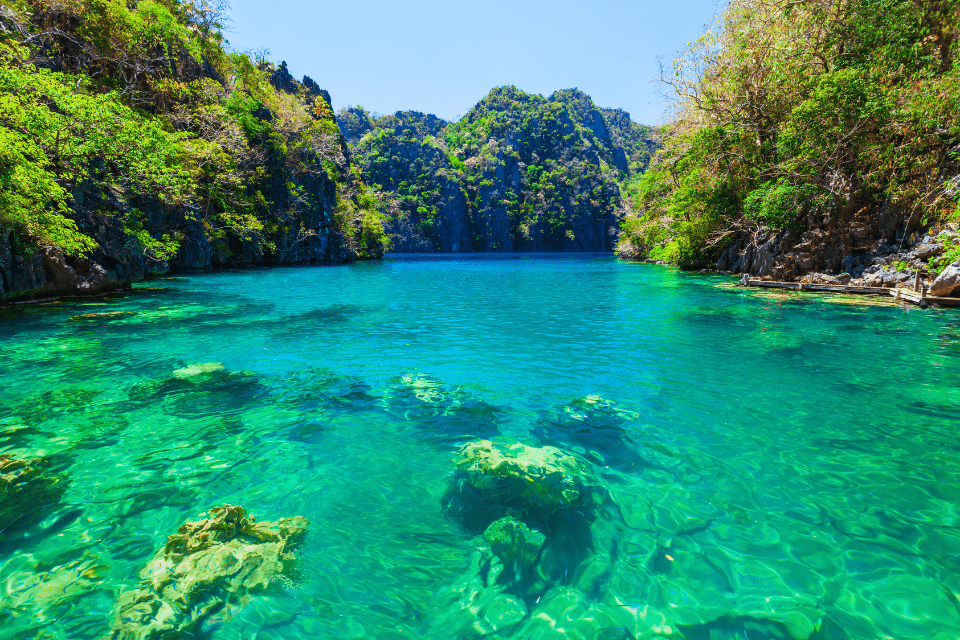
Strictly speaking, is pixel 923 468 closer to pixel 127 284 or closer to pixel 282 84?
pixel 127 284

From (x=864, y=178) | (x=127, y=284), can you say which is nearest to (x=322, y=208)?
(x=127, y=284)

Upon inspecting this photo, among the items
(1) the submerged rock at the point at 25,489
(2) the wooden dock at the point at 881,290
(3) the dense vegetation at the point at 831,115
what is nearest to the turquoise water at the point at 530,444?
(1) the submerged rock at the point at 25,489

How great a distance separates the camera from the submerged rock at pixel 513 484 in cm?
464

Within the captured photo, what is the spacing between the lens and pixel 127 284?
901 inches

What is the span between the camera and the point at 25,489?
4.93 meters

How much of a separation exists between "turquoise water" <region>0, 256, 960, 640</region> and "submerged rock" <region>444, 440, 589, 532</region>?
0.21 m

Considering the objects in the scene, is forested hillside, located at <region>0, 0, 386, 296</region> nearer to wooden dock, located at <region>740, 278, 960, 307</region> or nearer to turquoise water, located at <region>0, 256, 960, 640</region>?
turquoise water, located at <region>0, 256, 960, 640</region>

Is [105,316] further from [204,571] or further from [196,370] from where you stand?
[204,571]

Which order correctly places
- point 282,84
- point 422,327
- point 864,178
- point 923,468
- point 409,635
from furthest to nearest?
1. point 282,84
2. point 864,178
3. point 422,327
4. point 923,468
5. point 409,635

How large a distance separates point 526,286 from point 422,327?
17504 millimetres

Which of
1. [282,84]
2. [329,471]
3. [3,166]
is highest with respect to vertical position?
[282,84]

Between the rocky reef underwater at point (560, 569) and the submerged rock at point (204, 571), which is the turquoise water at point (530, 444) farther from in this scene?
the submerged rock at point (204, 571)

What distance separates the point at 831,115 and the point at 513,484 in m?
27.6

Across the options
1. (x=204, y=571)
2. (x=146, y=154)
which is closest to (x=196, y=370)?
(x=204, y=571)
